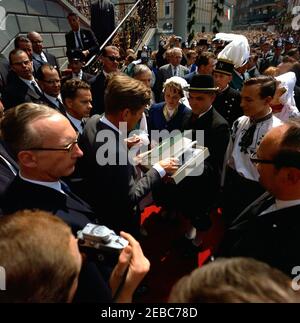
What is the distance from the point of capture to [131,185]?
6.35ft

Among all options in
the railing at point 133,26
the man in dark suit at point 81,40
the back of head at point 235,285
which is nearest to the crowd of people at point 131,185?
the back of head at point 235,285

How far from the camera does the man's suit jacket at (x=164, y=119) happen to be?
132 inches

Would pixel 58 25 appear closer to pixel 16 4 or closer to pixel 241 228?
pixel 16 4

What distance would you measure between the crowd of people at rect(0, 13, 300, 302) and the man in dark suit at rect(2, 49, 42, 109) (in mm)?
14

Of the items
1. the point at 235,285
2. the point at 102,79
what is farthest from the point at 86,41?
the point at 235,285

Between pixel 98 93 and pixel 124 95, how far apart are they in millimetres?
2846

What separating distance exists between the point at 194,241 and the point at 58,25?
308 inches

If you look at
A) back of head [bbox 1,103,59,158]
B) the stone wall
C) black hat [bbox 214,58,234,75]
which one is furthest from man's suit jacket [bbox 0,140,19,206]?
the stone wall

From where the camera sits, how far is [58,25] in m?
8.23

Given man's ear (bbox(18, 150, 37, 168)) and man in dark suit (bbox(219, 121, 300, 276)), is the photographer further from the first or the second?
man in dark suit (bbox(219, 121, 300, 276))

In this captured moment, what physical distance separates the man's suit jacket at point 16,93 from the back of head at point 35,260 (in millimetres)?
3125

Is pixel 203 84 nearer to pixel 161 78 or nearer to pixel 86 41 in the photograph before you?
pixel 161 78

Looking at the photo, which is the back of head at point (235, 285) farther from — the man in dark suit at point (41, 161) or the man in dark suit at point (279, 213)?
the man in dark suit at point (41, 161)
